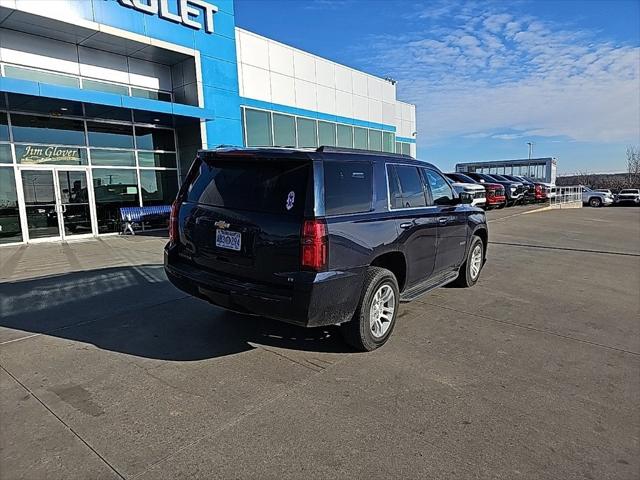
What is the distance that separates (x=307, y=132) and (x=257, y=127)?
3.17m

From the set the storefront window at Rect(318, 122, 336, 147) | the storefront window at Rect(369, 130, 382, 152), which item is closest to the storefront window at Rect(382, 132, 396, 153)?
the storefront window at Rect(369, 130, 382, 152)

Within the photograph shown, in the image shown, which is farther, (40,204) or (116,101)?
(40,204)

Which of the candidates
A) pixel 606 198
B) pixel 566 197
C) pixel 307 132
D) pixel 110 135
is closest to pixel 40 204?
pixel 110 135

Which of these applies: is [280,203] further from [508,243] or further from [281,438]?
[508,243]

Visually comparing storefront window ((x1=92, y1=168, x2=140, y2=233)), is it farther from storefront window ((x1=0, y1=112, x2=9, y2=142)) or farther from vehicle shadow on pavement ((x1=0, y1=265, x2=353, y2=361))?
vehicle shadow on pavement ((x1=0, y1=265, x2=353, y2=361))

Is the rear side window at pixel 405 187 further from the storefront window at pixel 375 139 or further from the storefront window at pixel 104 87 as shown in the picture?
the storefront window at pixel 375 139

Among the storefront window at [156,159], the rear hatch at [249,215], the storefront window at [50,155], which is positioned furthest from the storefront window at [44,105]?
the rear hatch at [249,215]

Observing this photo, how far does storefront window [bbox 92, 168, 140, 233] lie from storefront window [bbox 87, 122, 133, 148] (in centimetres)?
87

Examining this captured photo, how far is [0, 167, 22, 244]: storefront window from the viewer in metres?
11.6

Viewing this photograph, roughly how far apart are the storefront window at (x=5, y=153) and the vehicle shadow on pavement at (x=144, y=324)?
7471 mm

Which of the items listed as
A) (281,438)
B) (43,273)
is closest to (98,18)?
(43,273)

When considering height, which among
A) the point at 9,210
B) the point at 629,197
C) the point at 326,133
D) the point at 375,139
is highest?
the point at 375,139

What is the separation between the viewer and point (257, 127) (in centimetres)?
1727

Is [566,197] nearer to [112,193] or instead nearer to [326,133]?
[326,133]
